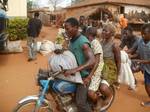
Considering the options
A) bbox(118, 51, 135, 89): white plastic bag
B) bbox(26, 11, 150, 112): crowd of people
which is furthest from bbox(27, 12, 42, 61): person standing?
bbox(26, 11, 150, 112): crowd of people

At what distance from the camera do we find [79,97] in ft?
17.4

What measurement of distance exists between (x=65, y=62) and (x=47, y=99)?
2.08 ft

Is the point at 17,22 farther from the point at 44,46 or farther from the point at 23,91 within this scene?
the point at 23,91

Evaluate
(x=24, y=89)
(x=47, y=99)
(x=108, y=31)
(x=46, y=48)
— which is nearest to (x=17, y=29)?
(x=46, y=48)

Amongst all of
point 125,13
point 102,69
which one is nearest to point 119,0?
point 125,13

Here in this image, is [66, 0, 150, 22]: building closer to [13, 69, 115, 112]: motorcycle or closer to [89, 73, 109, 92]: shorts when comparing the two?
[89, 73, 109, 92]: shorts

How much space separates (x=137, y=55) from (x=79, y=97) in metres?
2.14

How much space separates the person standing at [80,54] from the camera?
5148 mm

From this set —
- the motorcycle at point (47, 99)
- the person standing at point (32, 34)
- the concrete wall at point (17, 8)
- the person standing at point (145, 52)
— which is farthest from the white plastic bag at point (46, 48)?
the motorcycle at point (47, 99)

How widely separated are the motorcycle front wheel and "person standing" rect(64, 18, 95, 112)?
0.46 m

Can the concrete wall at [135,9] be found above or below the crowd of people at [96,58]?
above

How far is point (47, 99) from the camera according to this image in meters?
5.36

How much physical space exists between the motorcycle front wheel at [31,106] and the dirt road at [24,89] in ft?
5.70

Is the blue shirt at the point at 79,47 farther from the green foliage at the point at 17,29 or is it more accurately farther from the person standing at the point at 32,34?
the green foliage at the point at 17,29
